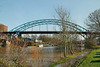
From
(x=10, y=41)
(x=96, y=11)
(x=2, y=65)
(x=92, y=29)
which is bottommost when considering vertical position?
(x=2, y=65)

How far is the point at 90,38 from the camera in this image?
135ft

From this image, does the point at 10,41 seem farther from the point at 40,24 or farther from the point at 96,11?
the point at 40,24

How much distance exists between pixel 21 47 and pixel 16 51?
43 centimetres

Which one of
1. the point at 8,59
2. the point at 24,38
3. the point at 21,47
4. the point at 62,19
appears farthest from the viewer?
the point at 62,19

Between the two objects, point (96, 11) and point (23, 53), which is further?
point (96, 11)

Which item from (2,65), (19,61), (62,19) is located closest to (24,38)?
(19,61)

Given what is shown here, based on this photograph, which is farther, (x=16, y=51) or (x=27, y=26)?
(x=27, y=26)

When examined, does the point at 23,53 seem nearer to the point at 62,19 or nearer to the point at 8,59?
the point at 8,59

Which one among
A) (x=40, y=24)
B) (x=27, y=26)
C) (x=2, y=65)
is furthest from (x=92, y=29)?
(x=27, y=26)

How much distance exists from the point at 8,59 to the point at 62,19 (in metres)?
11.6

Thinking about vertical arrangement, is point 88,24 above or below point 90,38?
above

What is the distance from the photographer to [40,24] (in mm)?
84375

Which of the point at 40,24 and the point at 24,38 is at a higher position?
the point at 40,24

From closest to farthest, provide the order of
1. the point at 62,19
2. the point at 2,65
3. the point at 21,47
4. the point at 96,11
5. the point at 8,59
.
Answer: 1. the point at 2,65
2. the point at 8,59
3. the point at 21,47
4. the point at 62,19
5. the point at 96,11
